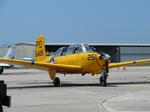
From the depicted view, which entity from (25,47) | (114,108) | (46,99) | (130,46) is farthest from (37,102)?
(130,46)

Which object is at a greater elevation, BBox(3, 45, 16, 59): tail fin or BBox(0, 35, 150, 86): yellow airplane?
BBox(3, 45, 16, 59): tail fin

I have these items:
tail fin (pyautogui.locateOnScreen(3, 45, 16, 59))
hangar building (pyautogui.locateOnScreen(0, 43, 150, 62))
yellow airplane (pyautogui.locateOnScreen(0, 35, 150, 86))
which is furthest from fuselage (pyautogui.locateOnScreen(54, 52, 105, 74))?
hangar building (pyautogui.locateOnScreen(0, 43, 150, 62))

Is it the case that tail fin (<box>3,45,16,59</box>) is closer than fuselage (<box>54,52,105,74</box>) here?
No

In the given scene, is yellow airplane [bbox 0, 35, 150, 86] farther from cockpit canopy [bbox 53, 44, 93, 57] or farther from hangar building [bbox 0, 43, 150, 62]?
hangar building [bbox 0, 43, 150, 62]

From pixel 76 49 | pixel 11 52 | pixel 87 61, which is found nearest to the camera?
pixel 87 61

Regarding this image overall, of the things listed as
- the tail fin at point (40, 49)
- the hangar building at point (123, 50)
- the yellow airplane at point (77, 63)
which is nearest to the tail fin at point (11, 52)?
the tail fin at point (40, 49)

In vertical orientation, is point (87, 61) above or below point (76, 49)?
below

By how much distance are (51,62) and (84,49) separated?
106 inches

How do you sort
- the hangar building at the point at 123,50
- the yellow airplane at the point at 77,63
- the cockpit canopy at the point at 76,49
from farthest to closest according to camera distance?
the hangar building at the point at 123,50
the cockpit canopy at the point at 76,49
the yellow airplane at the point at 77,63

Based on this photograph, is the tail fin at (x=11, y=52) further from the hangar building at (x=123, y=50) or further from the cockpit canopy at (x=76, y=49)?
the hangar building at (x=123, y=50)

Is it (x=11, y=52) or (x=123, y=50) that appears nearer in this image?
(x=11, y=52)

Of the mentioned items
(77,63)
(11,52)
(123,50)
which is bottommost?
(77,63)

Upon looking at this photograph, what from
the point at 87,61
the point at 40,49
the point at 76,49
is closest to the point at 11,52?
the point at 40,49

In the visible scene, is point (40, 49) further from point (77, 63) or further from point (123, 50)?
point (123, 50)
